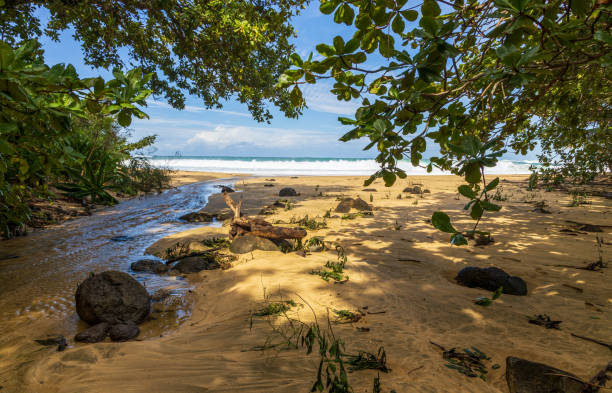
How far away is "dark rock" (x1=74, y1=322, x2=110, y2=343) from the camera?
8.31 feet

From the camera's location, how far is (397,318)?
104 inches

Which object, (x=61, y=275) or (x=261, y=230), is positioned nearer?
(x=61, y=275)

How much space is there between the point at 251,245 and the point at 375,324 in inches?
120

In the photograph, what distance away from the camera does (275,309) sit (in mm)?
2729

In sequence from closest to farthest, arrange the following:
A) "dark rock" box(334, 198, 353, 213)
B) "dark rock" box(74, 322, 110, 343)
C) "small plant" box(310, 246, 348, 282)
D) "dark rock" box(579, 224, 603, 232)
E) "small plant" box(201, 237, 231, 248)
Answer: "dark rock" box(74, 322, 110, 343)
"small plant" box(310, 246, 348, 282)
"small plant" box(201, 237, 231, 248)
"dark rock" box(579, 224, 603, 232)
"dark rock" box(334, 198, 353, 213)

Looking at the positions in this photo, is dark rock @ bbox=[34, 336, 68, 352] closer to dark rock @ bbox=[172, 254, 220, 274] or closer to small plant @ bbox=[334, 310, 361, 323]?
dark rock @ bbox=[172, 254, 220, 274]

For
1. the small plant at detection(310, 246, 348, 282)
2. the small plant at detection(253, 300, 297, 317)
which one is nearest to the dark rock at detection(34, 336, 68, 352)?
the small plant at detection(253, 300, 297, 317)

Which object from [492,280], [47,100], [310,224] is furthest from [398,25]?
[310,224]

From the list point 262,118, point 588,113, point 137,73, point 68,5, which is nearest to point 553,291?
point 588,113

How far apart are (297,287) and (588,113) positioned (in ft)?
15.0

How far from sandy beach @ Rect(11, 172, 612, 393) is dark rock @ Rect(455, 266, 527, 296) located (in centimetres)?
12

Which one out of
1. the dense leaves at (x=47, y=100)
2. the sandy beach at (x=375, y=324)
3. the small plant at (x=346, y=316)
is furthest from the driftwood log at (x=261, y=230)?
the dense leaves at (x=47, y=100)

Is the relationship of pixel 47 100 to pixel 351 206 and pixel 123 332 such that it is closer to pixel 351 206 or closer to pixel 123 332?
pixel 123 332

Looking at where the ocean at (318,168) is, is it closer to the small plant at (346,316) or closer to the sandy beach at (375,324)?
the sandy beach at (375,324)
